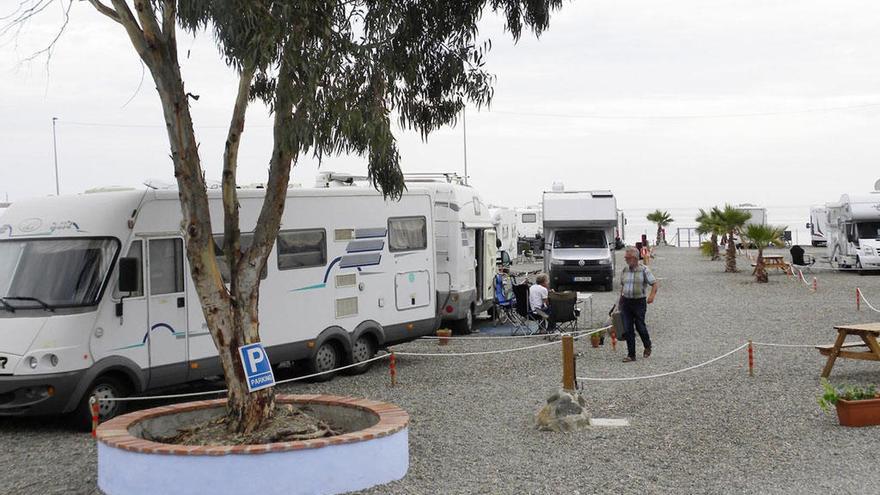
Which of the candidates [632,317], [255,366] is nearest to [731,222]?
[632,317]

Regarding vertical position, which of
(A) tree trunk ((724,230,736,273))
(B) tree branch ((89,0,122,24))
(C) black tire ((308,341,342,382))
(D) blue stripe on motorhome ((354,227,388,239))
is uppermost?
(B) tree branch ((89,0,122,24))

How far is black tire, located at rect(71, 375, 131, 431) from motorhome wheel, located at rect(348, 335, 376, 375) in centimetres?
375

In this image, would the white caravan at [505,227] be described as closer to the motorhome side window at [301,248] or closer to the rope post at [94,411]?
the motorhome side window at [301,248]

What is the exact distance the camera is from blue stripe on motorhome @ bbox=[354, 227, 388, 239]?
1388 centimetres

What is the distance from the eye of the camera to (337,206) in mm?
13594

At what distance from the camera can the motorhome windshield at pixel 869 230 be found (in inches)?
1225

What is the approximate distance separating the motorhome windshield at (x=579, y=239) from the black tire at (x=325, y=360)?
47.3 feet

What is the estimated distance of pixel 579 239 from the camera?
90.0ft

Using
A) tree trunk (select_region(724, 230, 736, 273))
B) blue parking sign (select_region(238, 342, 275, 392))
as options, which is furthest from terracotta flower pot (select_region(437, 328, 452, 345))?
tree trunk (select_region(724, 230, 736, 273))

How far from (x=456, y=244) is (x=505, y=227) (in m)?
22.4

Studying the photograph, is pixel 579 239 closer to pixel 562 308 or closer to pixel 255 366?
pixel 562 308

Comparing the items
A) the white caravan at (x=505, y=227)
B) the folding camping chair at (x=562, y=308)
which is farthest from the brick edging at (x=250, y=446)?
the white caravan at (x=505, y=227)

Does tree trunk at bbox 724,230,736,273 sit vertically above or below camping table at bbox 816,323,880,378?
above

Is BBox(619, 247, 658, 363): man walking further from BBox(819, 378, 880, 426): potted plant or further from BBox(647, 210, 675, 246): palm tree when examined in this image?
BBox(647, 210, 675, 246): palm tree
